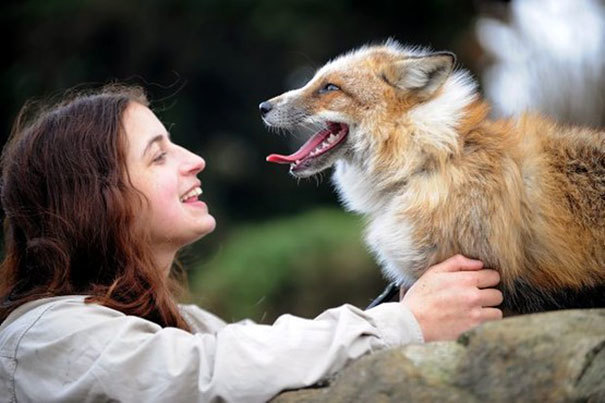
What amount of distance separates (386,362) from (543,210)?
1.36m

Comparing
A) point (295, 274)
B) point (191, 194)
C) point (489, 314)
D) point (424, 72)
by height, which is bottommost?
point (295, 274)

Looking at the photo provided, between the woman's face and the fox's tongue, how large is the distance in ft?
1.81

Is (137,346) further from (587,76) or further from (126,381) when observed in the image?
(587,76)

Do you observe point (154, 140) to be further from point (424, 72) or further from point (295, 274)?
point (295, 274)

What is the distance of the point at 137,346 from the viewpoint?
8.99 ft

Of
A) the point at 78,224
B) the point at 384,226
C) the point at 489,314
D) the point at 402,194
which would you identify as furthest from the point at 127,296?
the point at 489,314

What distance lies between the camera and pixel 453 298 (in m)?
3.05

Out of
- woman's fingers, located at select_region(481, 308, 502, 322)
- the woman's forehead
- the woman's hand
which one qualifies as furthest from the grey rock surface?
the woman's forehead

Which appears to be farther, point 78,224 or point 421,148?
point 421,148

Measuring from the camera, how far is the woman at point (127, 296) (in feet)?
8.82

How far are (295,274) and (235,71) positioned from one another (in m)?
4.94

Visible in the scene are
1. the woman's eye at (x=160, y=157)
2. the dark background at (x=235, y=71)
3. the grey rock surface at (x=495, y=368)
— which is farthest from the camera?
the dark background at (x=235, y=71)

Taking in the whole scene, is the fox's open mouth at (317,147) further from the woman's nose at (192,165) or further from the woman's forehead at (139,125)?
the woman's forehead at (139,125)

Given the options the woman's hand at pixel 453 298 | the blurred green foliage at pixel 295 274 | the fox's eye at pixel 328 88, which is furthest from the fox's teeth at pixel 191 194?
the blurred green foliage at pixel 295 274
